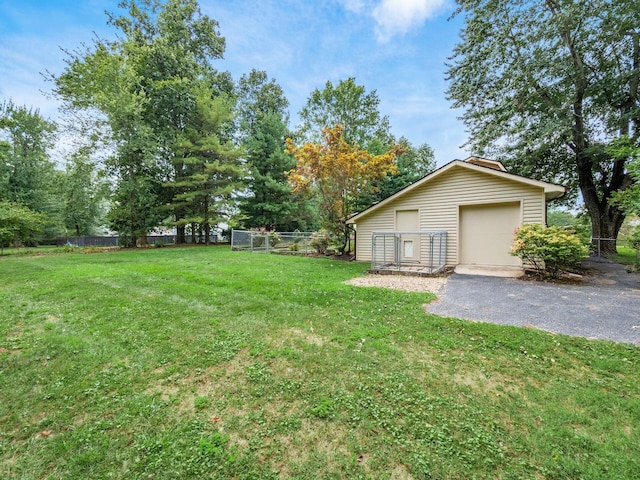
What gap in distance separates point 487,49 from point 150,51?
1848cm

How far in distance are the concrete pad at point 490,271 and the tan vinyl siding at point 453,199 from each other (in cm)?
71

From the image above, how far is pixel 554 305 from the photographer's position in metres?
4.49

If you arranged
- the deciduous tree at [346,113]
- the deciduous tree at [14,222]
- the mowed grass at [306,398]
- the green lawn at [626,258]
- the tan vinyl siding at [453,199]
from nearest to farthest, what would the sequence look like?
the mowed grass at [306,398]
the tan vinyl siding at [453,199]
the green lawn at [626,258]
the deciduous tree at [14,222]
the deciduous tree at [346,113]

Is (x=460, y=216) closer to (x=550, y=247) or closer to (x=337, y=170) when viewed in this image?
(x=550, y=247)

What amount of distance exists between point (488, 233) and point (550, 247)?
8.05 feet

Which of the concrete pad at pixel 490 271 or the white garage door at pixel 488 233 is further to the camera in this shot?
the white garage door at pixel 488 233

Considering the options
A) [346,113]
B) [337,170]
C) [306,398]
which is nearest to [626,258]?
[337,170]

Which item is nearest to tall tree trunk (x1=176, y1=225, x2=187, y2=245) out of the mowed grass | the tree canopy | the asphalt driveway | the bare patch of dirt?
the mowed grass

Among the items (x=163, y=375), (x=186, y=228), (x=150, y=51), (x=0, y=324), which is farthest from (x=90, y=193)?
(x=163, y=375)

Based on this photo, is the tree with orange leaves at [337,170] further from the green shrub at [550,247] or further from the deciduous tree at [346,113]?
the deciduous tree at [346,113]

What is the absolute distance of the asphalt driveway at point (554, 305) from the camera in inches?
142

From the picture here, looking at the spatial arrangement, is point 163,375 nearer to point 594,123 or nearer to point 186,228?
point 594,123

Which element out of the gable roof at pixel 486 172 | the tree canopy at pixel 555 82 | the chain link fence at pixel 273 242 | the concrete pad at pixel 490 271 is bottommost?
the concrete pad at pixel 490 271

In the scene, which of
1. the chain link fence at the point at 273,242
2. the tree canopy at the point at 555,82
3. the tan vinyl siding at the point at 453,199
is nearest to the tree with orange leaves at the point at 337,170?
the tan vinyl siding at the point at 453,199
